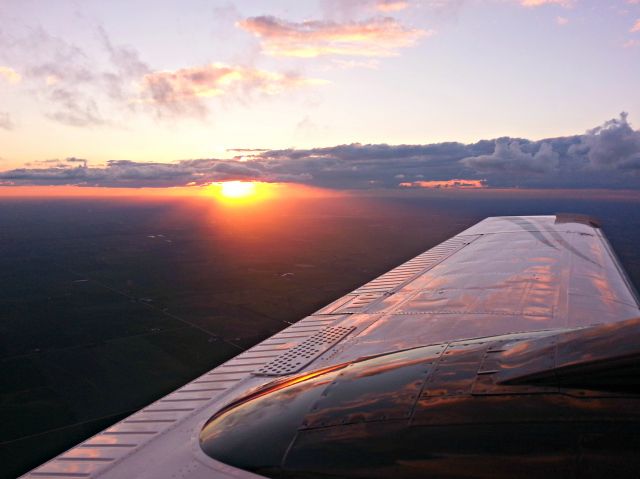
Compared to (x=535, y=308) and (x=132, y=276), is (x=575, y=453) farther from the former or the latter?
(x=132, y=276)

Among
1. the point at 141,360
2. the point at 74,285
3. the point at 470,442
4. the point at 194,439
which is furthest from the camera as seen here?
the point at 74,285

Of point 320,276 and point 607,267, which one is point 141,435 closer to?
point 607,267

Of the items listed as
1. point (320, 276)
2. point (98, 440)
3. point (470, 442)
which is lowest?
point (320, 276)

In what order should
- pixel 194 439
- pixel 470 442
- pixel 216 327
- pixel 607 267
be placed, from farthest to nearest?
pixel 216 327 < pixel 607 267 < pixel 194 439 < pixel 470 442

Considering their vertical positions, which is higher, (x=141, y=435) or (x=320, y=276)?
(x=141, y=435)

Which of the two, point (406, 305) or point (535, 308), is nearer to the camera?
point (535, 308)

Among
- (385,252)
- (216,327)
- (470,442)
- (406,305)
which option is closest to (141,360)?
(216,327)

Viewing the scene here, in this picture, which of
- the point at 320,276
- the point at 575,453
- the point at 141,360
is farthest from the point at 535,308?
the point at 320,276
